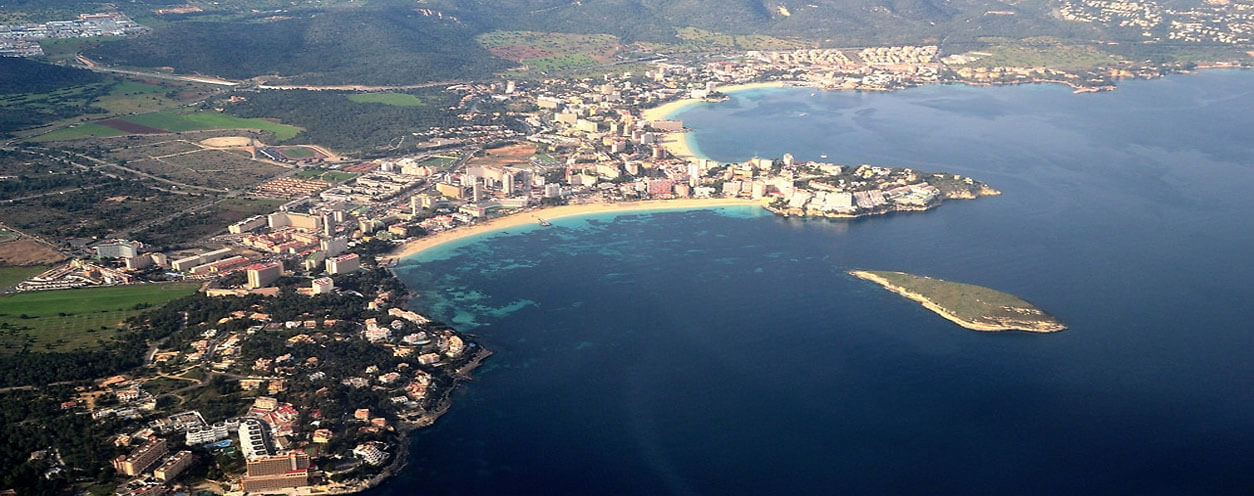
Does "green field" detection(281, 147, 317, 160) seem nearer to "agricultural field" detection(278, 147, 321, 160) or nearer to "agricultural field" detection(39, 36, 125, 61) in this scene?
"agricultural field" detection(278, 147, 321, 160)

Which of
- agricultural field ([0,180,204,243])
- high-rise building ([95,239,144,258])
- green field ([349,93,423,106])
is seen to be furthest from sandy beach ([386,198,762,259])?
green field ([349,93,423,106])

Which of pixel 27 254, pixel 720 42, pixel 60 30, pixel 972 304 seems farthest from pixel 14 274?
pixel 720 42

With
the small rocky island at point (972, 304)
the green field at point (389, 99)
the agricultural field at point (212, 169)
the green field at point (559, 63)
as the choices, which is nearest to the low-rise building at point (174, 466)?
the small rocky island at point (972, 304)

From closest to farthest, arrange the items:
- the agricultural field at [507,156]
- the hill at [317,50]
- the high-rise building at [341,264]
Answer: the high-rise building at [341,264], the agricultural field at [507,156], the hill at [317,50]

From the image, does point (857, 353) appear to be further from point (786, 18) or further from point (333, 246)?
point (786, 18)

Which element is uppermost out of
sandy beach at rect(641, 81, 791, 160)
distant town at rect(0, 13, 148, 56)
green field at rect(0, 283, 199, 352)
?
distant town at rect(0, 13, 148, 56)

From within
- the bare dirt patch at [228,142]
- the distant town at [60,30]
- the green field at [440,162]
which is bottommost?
the bare dirt patch at [228,142]

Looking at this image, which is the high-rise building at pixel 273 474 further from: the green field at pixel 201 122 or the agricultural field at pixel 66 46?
the agricultural field at pixel 66 46
